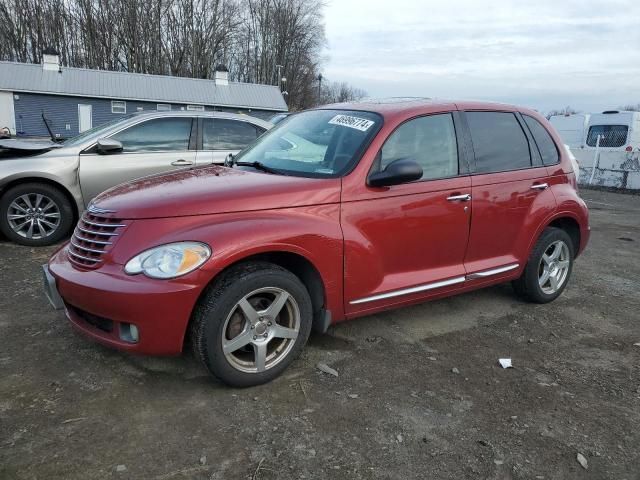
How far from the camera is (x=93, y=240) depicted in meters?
2.97

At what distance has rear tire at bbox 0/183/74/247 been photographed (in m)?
5.87

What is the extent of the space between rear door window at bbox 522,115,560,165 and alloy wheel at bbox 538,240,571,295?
2.47 feet

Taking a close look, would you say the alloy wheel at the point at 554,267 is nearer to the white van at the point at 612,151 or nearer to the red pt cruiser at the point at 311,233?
the red pt cruiser at the point at 311,233

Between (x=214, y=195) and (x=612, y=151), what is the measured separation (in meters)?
16.8

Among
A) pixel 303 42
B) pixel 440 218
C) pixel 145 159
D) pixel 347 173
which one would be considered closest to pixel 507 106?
pixel 440 218

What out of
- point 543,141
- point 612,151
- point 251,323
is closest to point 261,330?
point 251,323

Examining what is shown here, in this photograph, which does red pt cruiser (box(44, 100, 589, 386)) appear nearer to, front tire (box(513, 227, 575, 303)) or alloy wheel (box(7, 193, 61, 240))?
front tire (box(513, 227, 575, 303))

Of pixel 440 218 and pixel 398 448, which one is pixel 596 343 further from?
pixel 398 448

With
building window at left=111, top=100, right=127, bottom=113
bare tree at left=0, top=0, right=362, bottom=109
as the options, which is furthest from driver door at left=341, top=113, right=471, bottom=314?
bare tree at left=0, top=0, right=362, bottom=109

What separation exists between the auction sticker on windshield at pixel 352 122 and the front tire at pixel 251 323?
124cm

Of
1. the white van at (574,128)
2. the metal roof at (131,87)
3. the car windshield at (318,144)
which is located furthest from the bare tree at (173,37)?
the car windshield at (318,144)

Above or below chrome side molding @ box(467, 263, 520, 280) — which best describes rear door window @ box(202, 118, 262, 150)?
above

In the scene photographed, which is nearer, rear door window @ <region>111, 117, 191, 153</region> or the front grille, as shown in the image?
the front grille

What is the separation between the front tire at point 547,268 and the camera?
14.8 ft
